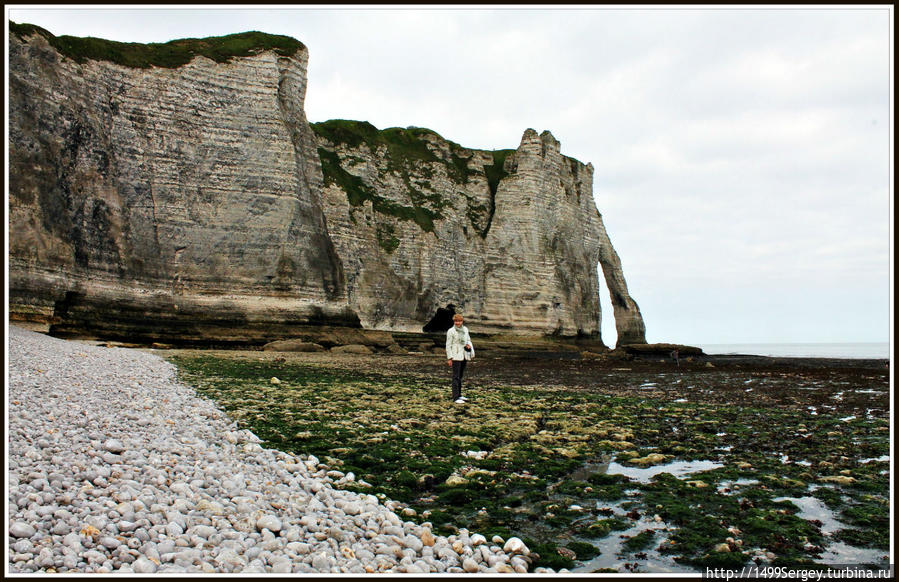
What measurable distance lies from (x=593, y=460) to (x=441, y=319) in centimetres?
5121

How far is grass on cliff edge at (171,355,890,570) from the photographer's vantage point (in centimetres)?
527

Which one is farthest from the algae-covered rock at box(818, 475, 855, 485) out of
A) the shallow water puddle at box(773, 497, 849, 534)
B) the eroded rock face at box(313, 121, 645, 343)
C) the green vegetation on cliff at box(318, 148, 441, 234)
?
the green vegetation on cliff at box(318, 148, 441, 234)

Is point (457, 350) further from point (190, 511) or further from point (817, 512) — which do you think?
point (190, 511)

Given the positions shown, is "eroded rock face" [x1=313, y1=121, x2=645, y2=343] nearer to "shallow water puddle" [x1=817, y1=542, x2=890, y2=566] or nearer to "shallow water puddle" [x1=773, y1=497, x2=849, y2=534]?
"shallow water puddle" [x1=773, y1=497, x2=849, y2=534]

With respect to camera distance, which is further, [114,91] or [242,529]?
[114,91]

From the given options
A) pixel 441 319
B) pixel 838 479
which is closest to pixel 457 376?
pixel 838 479

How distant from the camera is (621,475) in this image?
732cm

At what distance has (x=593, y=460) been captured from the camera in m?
8.19

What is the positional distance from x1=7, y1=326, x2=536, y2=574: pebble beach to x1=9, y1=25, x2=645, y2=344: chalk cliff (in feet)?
91.8

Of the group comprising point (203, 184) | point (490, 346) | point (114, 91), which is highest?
point (114, 91)

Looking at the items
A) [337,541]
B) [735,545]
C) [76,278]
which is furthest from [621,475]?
[76,278]

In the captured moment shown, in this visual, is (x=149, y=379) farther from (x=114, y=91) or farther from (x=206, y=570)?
(x=114, y=91)

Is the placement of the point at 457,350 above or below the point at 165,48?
below

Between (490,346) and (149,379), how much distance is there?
1468 inches
